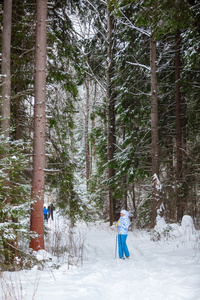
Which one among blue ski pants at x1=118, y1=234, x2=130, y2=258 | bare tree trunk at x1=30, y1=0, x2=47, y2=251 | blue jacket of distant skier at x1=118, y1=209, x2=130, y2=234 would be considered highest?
bare tree trunk at x1=30, y1=0, x2=47, y2=251

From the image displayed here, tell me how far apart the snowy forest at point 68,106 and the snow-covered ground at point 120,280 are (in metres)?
0.64

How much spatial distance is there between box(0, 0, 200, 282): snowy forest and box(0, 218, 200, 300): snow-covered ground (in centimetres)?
64

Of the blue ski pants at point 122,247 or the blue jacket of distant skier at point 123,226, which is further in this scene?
the blue jacket of distant skier at point 123,226

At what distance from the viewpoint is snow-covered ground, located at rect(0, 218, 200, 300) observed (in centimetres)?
390

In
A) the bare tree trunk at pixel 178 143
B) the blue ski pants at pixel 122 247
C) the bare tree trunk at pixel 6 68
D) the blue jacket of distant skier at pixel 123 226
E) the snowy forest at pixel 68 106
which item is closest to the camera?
the snowy forest at pixel 68 106

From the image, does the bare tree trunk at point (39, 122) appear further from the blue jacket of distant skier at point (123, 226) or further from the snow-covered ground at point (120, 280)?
the blue jacket of distant skier at point (123, 226)

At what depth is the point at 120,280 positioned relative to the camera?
5152 millimetres

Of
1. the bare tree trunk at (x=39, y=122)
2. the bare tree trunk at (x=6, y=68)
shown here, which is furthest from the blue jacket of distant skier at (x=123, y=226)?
the bare tree trunk at (x=6, y=68)

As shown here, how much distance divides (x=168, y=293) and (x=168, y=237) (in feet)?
17.5

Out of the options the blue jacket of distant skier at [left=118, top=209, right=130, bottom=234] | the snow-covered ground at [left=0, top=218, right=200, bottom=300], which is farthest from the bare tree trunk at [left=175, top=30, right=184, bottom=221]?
the blue jacket of distant skier at [left=118, top=209, right=130, bottom=234]

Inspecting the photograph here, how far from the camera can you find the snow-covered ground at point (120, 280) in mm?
3898

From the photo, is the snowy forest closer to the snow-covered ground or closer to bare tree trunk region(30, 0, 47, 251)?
bare tree trunk region(30, 0, 47, 251)

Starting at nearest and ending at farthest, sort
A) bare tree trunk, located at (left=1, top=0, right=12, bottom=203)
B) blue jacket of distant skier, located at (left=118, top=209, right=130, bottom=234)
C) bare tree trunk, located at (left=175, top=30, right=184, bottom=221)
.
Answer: bare tree trunk, located at (left=1, top=0, right=12, bottom=203), blue jacket of distant skier, located at (left=118, top=209, right=130, bottom=234), bare tree trunk, located at (left=175, top=30, right=184, bottom=221)

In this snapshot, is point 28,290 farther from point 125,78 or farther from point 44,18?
point 125,78
